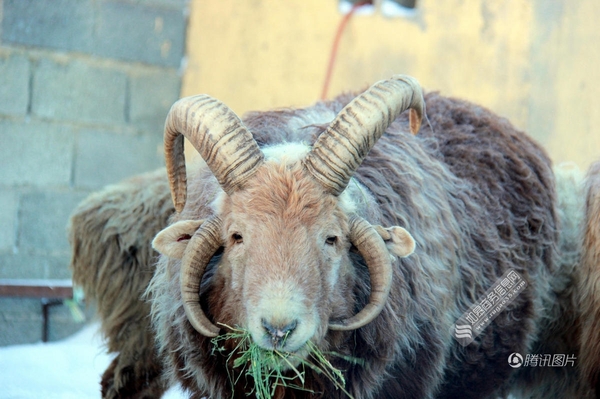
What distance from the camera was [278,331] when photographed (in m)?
3.20

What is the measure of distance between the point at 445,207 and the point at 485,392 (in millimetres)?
1160

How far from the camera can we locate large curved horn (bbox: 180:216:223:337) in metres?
3.62

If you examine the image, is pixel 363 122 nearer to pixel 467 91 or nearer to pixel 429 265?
pixel 429 265

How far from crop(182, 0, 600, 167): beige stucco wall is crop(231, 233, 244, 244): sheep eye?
3712 mm

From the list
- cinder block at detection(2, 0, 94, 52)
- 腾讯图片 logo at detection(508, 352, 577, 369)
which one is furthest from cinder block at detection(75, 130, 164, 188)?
腾讯图片 logo at detection(508, 352, 577, 369)

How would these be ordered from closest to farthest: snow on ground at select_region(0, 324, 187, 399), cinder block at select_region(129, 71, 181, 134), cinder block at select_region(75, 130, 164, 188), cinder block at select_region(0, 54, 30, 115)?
snow on ground at select_region(0, 324, 187, 399) → cinder block at select_region(0, 54, 30, 115) → cinder block at select_region(75, 130, 164, 188) → cinder block at select_region(129, 71, 181, 134)

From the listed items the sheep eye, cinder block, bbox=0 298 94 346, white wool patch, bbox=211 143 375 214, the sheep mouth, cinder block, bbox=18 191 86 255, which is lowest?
cinder block, bbox=0 298 94 346

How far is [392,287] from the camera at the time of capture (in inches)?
152

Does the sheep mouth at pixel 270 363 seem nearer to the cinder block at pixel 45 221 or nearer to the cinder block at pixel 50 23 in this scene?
the cinder block at pixel 45 221

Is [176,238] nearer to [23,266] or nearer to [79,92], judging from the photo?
[23,266]

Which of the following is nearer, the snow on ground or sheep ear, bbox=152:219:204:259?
sheep ear, bbox=152:219:204:259

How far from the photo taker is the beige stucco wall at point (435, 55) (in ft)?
23.6

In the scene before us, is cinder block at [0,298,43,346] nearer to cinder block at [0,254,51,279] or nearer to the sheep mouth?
cinder block at [0,254,51,279]

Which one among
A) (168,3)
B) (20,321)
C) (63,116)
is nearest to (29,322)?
→ (20,321)
